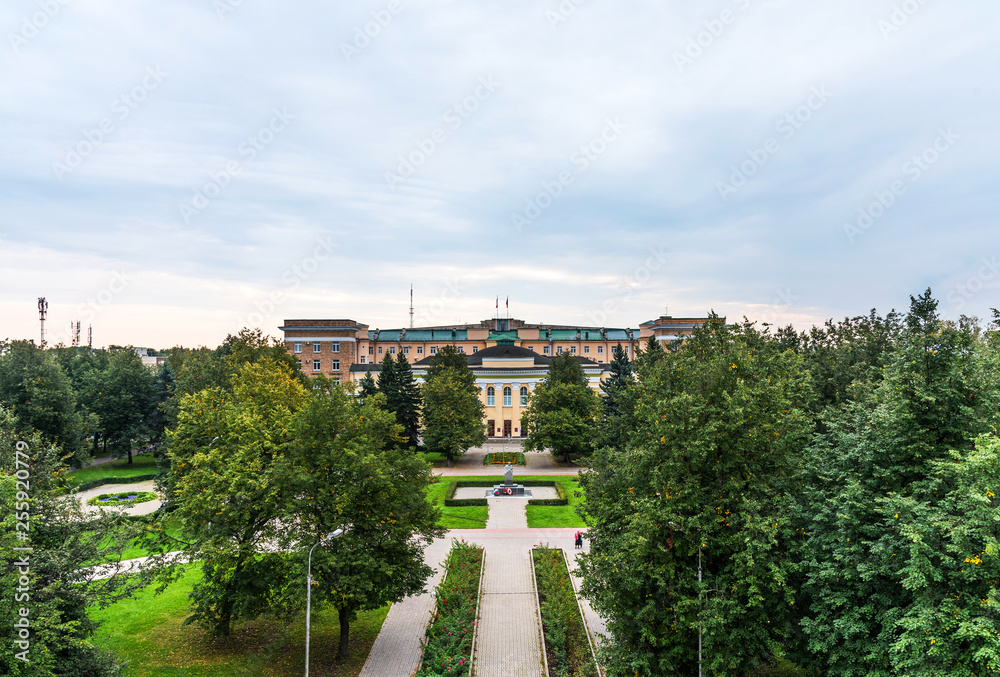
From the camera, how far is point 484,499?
124ft

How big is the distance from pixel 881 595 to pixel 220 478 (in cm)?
1738

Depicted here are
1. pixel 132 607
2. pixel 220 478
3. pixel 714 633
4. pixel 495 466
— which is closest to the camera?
pixel 714 633

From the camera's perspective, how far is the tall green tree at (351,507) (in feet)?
54.6

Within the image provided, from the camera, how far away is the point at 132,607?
21562 mm

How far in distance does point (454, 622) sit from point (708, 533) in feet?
31.4

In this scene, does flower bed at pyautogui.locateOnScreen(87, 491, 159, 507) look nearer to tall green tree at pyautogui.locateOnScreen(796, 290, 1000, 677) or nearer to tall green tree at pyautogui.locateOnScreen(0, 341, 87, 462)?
tall green tree at pyautogui.locateOnScreen(0, 341, 87, 462)

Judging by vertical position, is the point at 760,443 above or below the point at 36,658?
above

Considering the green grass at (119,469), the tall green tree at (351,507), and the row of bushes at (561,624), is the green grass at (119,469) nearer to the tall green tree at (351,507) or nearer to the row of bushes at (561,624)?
the tall green tree at (351,507)

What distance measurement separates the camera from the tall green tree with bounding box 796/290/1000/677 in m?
10.6

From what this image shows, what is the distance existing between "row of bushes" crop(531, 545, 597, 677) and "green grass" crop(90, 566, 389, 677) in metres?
6.01

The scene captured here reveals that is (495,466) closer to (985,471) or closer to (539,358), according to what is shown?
(539,358)

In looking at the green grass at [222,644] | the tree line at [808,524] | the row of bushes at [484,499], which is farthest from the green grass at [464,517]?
the tree line at [808,524]

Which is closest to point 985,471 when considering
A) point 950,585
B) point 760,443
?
point 950,585

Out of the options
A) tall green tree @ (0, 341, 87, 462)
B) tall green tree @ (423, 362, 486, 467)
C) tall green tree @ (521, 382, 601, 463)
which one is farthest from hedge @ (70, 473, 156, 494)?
tall green tree @ (521, 382, 601, 463)
